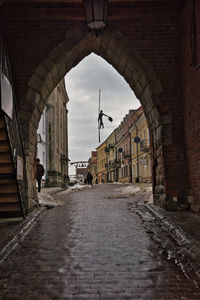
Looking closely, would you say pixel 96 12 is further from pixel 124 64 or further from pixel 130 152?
pixel 130 152

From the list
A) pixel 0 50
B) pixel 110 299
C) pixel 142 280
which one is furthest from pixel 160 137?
pixel 110 299

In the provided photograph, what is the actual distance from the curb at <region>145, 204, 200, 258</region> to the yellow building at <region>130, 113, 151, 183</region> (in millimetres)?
20149

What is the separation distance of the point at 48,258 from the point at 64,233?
136cm

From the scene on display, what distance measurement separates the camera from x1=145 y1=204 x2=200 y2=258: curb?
383 cm

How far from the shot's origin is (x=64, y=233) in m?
5.12

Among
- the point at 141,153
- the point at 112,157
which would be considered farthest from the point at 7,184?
the point at 112,157

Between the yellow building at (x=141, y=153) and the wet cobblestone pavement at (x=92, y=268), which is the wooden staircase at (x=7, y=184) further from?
the yellow building at (x=141, y=153)

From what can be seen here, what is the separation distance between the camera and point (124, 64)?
8164 mm

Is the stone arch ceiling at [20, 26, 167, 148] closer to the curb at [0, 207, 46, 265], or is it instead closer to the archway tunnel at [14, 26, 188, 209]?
the archway tunnel at [14, 26, 188, 209]

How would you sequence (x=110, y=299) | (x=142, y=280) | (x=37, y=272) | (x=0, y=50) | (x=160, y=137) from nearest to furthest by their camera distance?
1. (x=110, y=299)
2. (x=142, y=280)
3. (x=37, y=272)
4. (x=0, y=50)
5. (x=160, y=137)

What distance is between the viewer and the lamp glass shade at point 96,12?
5355 mm

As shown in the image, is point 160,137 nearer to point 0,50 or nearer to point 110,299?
point 0,50

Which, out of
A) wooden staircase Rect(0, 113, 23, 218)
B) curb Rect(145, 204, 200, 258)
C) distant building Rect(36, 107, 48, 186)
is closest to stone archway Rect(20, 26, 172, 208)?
wooden staircase Rect(0, 113, 23, 218)

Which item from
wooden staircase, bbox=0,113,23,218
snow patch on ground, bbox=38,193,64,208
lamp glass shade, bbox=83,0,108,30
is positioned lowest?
snow patch on ground, bbox=38,193,64,208
